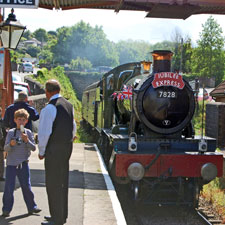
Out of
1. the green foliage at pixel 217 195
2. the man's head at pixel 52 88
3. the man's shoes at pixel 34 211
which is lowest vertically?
the green foliage at pixel 217 195

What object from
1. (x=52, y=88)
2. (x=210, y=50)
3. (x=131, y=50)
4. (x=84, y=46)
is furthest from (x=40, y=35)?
(x=52, y=88)

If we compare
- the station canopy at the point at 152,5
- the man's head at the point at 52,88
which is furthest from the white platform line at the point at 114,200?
the station canopy at the point at 152,5

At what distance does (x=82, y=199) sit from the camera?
280 inches

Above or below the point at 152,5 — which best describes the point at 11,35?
below

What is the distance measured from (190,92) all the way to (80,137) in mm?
10966

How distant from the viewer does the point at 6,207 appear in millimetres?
5883

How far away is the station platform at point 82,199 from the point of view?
19.4 feet

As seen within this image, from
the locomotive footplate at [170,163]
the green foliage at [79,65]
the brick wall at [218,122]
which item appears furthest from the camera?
the green foliage at [79,65]

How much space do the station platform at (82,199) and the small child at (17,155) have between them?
0.97ft

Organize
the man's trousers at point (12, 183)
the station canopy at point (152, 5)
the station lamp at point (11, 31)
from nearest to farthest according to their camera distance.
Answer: the man's trousers at point (12, 183) → the station lamp at point (11, 31) → the station canopy at point (152, 5)

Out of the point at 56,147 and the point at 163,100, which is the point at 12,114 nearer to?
the point at 56,147

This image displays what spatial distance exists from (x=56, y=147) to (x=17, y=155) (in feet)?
2.86

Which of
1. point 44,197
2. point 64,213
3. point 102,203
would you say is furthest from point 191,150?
point 64,213

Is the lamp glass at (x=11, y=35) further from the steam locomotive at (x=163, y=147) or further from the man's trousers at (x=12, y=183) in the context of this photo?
the man's trousers at (x=12, y=183)
